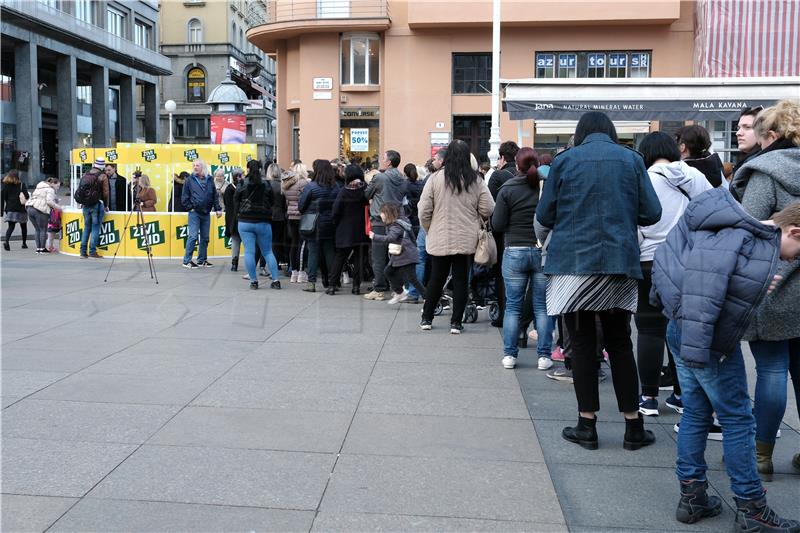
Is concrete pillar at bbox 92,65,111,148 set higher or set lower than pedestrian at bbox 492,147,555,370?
higher

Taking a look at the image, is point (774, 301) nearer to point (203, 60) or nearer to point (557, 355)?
point (557, 355)

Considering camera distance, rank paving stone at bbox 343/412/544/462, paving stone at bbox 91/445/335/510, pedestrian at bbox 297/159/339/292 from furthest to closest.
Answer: pedestrian at bbox 297/159/339/292 < paving stone at bbox 343/412/544/462 < paving stone at bbox 91/445/335/510

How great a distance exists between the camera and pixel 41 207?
54.2ft

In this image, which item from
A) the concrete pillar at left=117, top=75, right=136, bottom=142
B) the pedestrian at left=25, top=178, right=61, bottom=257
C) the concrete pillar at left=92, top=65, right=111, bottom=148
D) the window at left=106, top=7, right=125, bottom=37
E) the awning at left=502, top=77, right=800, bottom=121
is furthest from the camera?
the concrete pillar at left=117, top=75, right=136, bottom=142

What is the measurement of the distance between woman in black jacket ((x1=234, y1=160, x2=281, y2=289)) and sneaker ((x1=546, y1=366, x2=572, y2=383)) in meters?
5.94

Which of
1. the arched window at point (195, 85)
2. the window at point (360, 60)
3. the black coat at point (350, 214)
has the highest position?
the arched window at point (195, 85)

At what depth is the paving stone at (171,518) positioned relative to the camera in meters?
3.55

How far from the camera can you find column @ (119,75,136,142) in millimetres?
56344

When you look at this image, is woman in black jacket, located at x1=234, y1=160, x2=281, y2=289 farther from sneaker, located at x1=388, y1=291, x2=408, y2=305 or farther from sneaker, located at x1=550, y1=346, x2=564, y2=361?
sneaker, located at x1=550, y1=346, x2=564, y2=361

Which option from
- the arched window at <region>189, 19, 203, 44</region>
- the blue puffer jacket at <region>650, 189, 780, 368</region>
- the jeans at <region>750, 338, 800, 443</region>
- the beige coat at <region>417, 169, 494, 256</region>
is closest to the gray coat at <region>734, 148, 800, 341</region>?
the jeans at <region>750, 338, 800, 443</region>

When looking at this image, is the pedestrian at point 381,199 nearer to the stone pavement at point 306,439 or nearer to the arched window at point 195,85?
the stone pavement at point 306,439

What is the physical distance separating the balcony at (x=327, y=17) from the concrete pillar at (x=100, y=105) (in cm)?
2765

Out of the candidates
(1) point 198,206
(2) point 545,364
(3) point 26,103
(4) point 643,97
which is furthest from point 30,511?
(3) point 26,103

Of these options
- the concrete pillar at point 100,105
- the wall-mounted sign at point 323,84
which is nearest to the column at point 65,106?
the concrete pillar at point 100,105
